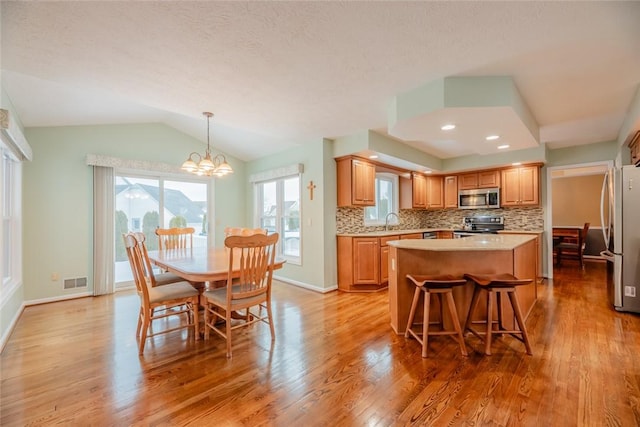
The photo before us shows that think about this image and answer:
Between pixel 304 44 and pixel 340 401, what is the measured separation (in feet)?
7.82

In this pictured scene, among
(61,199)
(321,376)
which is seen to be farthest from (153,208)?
(321,376)

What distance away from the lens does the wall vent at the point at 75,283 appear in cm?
393

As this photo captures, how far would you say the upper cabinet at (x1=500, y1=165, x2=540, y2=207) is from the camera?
503cm

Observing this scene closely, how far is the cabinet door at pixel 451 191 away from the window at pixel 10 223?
6896 mm

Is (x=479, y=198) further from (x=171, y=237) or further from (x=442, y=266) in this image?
(x=171, y=237)

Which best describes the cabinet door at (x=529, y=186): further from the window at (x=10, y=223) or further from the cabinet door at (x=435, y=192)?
the window at (x=10, y=223)

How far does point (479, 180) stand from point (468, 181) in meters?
0.21

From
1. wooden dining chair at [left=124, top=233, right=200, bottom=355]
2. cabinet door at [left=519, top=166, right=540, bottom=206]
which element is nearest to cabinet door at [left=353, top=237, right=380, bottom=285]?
wooden dining chair at [left=124, top=233, right=200, bottom=355]

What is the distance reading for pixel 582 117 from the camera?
3447 mm

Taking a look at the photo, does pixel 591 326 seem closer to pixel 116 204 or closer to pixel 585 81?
pixel 585 81

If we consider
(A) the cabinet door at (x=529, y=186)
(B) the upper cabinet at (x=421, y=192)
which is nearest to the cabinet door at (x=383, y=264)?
(B) the upper cabinet at (x=421, y=192)

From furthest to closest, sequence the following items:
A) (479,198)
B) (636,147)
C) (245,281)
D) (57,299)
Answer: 1. (479,198)
2. (57,299)
3. (636,147)
4. (245,281)

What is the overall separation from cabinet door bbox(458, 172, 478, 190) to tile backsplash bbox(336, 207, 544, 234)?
1.89 feet

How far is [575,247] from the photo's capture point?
6.44 m
